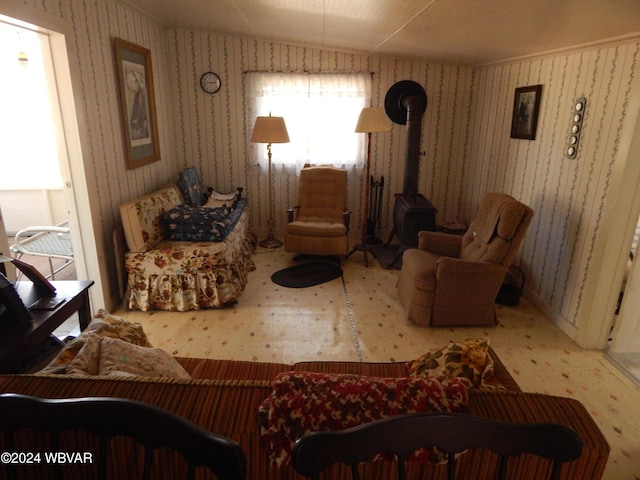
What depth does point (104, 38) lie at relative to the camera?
10.2 feet

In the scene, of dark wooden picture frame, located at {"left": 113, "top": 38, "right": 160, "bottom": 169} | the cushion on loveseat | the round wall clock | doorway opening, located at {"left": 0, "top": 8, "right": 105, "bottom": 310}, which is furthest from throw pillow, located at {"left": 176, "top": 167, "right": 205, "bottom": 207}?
doorway opening, located at {"left": 0, "top": 8, "right": 105, "bottom": 310}

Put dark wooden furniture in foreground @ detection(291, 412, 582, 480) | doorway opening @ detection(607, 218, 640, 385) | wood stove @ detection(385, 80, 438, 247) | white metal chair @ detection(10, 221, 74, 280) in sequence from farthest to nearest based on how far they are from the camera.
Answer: wood stove @ detection(385, 80, 438, 247) < white metal chair @ detection(10, 221, 74, 280) < doorway opening @ detection(607, 218, 640, 385) < dark wooden furniture in foreground @ detection(291, 412, 582, 480)

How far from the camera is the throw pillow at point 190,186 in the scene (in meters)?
4.32

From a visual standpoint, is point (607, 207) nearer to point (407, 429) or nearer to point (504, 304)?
point (504, 304)

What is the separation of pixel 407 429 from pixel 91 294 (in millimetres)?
3116

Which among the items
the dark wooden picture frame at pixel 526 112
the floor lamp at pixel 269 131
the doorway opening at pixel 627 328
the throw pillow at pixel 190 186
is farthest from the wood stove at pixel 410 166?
the throw pillow at pixel 190 186

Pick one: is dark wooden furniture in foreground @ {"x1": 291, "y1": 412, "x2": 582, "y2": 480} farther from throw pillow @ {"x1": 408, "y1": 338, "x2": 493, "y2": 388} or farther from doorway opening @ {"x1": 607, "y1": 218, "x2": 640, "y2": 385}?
doorway opening @ {"x1": 607, "y1": 218, "x2": 640, "y2": 385}

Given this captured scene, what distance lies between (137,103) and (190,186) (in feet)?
3.28

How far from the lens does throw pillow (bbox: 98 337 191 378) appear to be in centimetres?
136

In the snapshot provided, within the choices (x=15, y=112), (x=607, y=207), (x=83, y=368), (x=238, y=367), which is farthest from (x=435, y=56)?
(x=15, y=112)

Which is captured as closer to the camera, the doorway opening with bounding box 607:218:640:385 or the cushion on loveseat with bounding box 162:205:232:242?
the doorway opening with bounding box 607:218:640:385

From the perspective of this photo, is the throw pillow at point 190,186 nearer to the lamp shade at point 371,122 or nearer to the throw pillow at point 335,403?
the lamp shade at point 371,122

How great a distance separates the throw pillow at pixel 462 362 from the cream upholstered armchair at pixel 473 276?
1.41m

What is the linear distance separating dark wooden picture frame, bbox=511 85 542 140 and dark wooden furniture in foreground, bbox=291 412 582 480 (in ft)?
10.6
